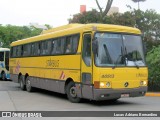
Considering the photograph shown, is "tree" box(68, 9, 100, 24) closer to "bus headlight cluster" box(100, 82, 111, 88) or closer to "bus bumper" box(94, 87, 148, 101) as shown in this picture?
"bus bumper" box(94, 87, 148, 101)

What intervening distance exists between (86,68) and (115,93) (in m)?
1.44

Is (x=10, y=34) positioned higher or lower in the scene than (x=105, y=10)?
lower

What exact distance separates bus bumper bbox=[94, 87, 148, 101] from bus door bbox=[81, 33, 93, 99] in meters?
0.38

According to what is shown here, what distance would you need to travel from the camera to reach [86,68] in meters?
14.8

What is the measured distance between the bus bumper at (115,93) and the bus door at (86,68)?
379 millimetres

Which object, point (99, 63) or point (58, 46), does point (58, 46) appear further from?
point (99, 63)

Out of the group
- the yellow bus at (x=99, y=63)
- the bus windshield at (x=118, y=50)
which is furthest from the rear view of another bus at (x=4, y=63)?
the bus windshield at (x=118, y=50)

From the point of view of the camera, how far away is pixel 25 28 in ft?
215

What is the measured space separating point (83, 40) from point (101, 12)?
18270 millimetres

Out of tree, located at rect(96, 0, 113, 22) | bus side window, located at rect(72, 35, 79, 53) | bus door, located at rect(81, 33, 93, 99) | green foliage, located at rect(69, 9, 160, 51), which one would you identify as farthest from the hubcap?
tree, located at rect(96, 0, 113, 22)

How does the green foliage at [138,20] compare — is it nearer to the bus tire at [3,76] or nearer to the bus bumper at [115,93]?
the bus tire at [3,76]

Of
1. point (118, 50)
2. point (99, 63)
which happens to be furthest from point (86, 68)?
point (118, 50)

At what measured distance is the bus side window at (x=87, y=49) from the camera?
48.4ft

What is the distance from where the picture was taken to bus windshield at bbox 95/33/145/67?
14453 mm
